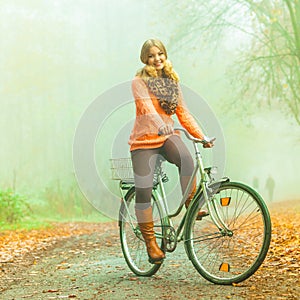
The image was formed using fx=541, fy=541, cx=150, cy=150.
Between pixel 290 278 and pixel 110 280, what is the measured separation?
1503 millimetres

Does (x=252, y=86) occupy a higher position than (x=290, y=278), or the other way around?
(x=252, y=86)

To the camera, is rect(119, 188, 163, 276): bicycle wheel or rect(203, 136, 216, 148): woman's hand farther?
rect(119, 188, 163, 276): bicycle wheel

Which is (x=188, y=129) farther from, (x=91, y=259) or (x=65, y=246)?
(x=65, y=246)

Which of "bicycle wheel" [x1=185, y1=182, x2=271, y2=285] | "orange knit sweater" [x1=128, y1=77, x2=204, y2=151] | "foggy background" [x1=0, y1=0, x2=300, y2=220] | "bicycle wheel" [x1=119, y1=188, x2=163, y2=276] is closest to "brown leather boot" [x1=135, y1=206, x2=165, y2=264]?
"bicycle wheel" [x1=119, y1=188, x2=163, y2=276]

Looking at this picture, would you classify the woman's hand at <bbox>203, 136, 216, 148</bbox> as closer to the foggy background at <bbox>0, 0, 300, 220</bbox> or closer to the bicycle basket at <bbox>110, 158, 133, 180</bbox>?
the bicycle basket at <bbox>110, 158, 133, 180</bbox>

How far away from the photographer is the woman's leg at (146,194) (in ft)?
14.4

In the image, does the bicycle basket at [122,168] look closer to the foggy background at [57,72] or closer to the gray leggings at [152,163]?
the gray leggings at [152,163]

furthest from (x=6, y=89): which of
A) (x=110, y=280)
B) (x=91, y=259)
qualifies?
(x=110, y=280)

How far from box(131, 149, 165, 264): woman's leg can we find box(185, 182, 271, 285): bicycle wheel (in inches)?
14.8

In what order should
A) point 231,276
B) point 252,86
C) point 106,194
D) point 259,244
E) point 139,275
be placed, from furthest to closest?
point 252,86
point 106,194
point 139,275
point 231,276
point 259,244

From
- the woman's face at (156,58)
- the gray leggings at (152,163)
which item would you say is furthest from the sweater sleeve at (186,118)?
the woman's face at (156,58)

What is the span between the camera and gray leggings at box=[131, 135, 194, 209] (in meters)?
4.30

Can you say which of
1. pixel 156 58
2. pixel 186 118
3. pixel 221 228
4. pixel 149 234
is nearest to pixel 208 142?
pixel 186 118

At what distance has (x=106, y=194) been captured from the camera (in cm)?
1625
